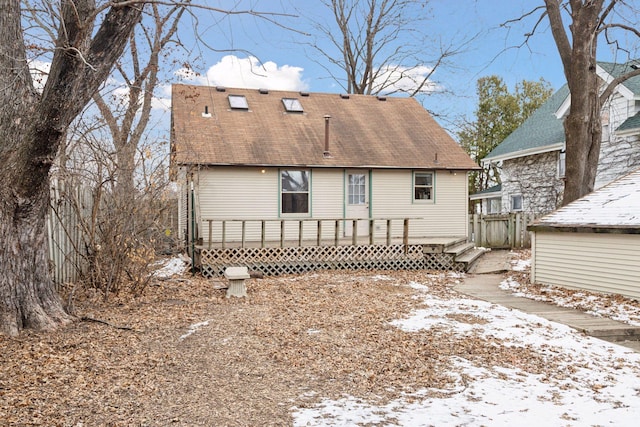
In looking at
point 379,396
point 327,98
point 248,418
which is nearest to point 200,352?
point 248,418

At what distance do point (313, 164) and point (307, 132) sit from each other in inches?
70.5

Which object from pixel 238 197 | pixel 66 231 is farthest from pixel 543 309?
pixel 238 197

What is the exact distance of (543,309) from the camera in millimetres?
7254

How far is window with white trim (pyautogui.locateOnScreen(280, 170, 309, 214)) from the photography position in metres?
13.9

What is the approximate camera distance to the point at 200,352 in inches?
194

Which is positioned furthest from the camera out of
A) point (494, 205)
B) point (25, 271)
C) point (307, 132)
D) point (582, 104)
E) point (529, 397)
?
point (494, 205)

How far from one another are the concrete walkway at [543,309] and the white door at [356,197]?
388 centimetres

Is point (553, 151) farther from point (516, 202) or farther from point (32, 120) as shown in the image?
point (32, 120)

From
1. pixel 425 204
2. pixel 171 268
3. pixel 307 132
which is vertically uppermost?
pixel 307 132

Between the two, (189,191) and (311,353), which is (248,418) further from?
(189,191)

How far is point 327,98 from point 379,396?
48.4 feet

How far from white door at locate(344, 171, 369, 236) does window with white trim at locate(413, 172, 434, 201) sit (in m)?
1.60

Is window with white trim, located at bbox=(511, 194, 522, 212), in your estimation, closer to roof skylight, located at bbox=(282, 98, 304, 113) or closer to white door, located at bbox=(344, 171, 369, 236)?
white door, located at bbox=(344, 171, 369, 236)

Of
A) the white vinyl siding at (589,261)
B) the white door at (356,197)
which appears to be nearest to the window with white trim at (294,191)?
the white door at (356,197)
